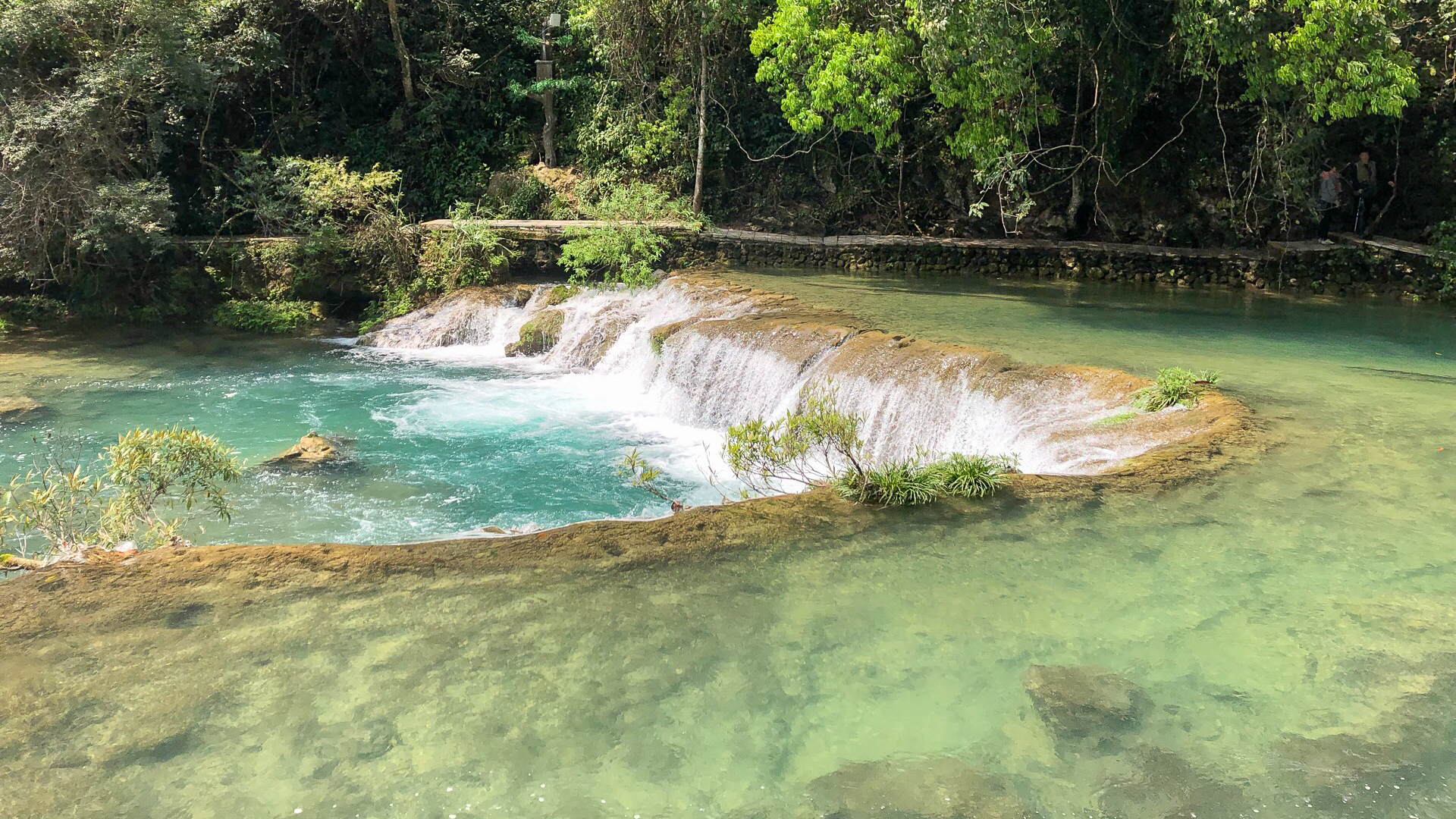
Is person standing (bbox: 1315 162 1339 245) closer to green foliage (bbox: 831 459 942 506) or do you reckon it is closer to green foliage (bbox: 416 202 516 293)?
green foliage (bbox: 831 459 942 506)

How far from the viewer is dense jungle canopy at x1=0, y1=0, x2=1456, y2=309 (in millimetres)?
12586

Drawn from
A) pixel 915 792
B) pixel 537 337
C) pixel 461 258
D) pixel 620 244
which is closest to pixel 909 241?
pixel 620 244

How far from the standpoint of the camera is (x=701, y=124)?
18203mm

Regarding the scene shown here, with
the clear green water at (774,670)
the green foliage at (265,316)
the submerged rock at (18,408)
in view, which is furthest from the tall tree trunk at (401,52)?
the clear green water at (774,670)

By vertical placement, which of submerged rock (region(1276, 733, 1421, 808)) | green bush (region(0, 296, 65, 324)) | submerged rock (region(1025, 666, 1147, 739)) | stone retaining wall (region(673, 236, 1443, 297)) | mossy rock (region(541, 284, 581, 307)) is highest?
stone retaining wall (region(673, 236, 1443, 297))

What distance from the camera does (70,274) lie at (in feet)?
48.3

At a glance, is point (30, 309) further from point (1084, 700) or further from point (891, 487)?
point (1084, 700)

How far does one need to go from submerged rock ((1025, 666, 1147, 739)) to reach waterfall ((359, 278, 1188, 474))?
3.03 metres

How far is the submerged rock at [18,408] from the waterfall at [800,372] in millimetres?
4779

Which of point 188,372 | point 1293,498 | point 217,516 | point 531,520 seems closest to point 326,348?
point 188,372

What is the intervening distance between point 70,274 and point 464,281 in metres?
5.85

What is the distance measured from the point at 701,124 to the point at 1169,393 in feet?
39.7

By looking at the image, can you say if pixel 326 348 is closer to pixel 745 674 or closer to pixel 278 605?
pixel 278 605

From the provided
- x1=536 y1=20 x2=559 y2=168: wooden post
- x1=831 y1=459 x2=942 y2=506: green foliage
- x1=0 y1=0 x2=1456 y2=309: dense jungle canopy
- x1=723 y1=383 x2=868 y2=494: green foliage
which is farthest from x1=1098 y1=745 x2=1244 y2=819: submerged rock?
x1=536 y1=20 x2=559 y2=168: wooden post
